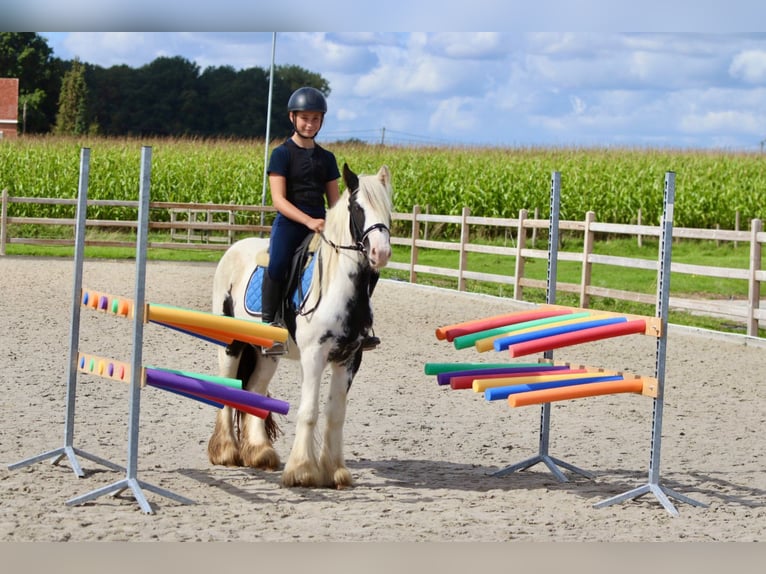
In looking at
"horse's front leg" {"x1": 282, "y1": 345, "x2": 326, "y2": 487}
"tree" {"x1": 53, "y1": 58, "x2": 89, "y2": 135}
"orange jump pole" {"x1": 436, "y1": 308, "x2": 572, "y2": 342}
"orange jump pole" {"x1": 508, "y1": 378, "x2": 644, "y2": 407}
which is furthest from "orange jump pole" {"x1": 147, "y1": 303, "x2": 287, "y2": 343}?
"tree" {"x1": 53, "y1": 58, "x2": 89, "y2": 135}

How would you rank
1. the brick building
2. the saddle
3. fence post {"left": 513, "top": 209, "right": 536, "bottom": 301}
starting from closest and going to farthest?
1. the saddle
2. fence post {"left": 513, "top": 209, "right": 536, "bottom": 301}
3. the brick building

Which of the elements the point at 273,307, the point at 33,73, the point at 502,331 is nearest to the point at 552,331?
the point at 502,331

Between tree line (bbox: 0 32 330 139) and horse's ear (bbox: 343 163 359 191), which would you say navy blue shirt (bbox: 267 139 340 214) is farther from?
tree line (bbox: 0 32 330 139)

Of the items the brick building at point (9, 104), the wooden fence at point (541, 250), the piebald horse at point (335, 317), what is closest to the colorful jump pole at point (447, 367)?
the piebald horse at point (335, 317)

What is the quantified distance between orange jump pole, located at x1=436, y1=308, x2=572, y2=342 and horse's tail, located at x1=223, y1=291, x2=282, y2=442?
1144 millimetres

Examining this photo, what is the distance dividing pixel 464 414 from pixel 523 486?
2.08 m

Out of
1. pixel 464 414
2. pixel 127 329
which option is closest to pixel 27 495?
pixel 464 414

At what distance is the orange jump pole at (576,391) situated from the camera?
5055mm

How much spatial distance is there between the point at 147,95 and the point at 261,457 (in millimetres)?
57847

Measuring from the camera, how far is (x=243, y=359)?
20.2ft

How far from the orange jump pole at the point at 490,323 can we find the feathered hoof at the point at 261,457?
1168mm

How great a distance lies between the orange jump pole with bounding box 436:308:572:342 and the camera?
576 cm

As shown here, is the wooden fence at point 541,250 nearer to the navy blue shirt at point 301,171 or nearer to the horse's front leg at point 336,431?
the navy blue shirt at point 301,171

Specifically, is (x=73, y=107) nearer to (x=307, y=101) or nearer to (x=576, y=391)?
(x=307, y=101)
